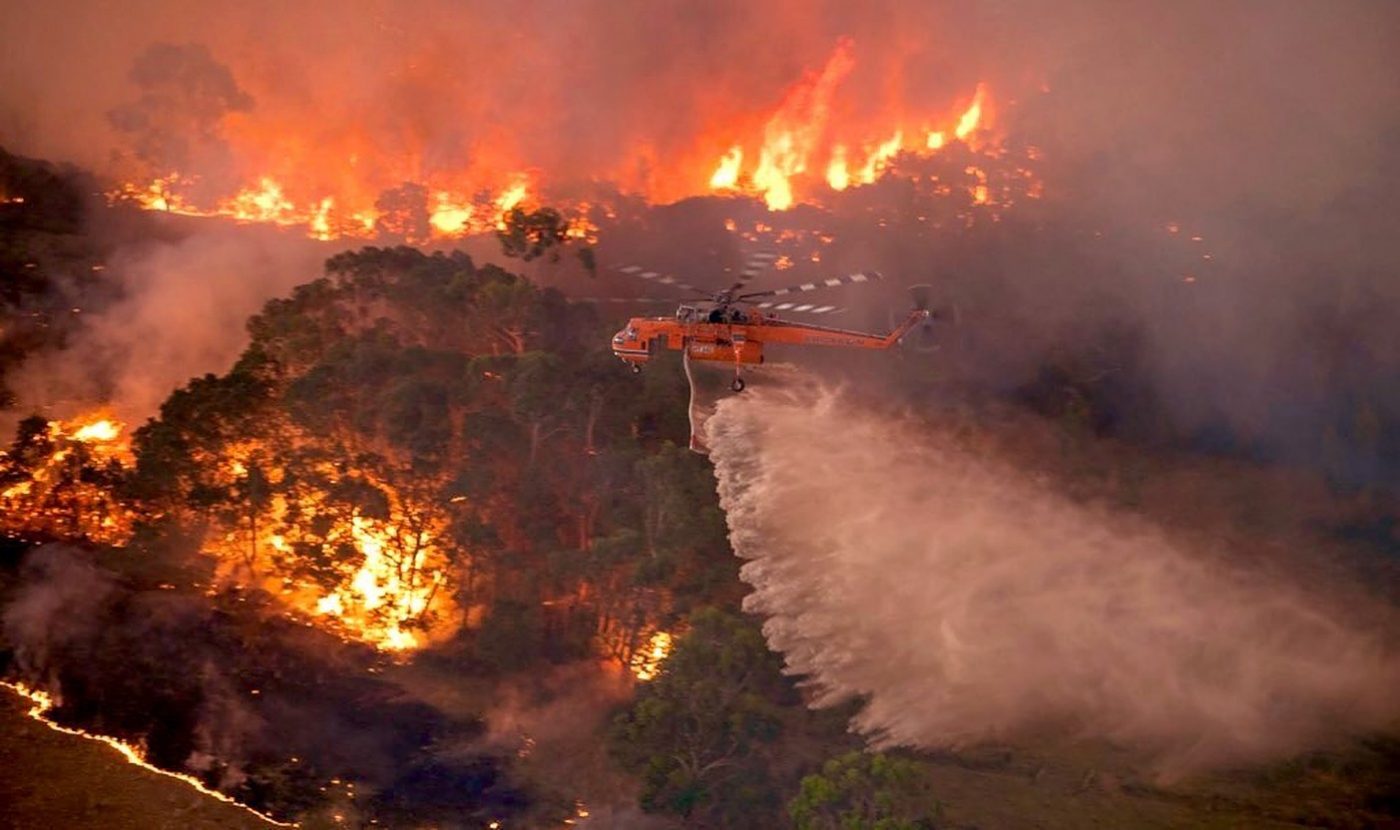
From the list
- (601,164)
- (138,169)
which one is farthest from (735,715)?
(138,169)

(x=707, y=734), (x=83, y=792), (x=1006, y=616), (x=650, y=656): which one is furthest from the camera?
(x=650, y=656)

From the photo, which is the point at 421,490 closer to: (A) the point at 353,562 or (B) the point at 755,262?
(A) the point at 353,562

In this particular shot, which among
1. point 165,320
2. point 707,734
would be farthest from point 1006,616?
point 165,320

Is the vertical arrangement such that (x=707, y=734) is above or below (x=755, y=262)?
below

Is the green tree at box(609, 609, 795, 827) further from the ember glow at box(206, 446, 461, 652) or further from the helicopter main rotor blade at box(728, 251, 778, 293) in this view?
the helicopter main rotor blade at box(728, 251, 778, 293)

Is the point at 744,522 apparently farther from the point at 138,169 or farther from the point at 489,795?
the point at 138,169
